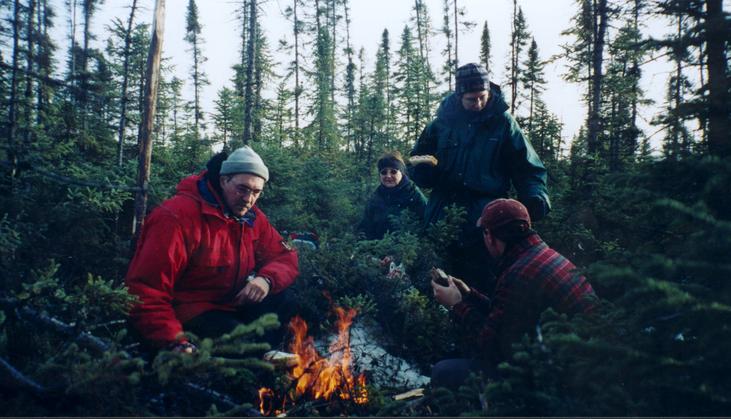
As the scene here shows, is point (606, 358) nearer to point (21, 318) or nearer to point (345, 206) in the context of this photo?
point (21, 318)

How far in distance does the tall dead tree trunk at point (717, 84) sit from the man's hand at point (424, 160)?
307cm

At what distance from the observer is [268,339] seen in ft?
15.5

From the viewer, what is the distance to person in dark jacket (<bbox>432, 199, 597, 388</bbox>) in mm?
3486

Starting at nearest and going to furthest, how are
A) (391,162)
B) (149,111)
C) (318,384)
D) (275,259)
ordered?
(318,384) → (275,259) → (391,162) → (149,111)

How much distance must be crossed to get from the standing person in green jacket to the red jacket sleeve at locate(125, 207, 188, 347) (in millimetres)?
2890

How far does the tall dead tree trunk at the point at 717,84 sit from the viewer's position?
8.73 feet

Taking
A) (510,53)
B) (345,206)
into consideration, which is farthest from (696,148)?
(510,53)

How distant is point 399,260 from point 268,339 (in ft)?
6.28

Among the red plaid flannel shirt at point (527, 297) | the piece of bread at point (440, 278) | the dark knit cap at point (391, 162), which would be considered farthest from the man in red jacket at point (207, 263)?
the dark knit cap at point (391, 162)

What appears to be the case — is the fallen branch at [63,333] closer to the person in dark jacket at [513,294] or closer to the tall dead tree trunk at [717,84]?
the person in dark jacket at [513,294]

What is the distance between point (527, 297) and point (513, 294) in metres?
0.11

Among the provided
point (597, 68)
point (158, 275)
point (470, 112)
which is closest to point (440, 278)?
point (470, 112)

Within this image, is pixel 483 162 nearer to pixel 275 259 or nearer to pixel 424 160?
Result: pixel 424 160

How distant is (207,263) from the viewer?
439 centimetres
